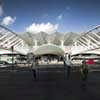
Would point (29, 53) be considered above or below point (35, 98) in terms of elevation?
above

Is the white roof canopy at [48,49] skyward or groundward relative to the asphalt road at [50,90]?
skyward

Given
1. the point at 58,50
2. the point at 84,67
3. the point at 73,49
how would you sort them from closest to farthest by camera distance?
1. the point at 84,67
2. the point at 58,50
3. the point at 73,49

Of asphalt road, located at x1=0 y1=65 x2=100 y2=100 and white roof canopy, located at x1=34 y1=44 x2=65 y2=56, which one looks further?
white roof canopy, located at x1=34 y1=44 x2=65 y2=56

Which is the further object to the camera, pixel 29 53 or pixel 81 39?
pixel 81 39

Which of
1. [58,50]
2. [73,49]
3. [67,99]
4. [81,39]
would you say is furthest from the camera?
[81,39]

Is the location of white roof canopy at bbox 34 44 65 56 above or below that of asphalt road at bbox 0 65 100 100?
above

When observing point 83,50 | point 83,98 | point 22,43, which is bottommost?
point 83,98

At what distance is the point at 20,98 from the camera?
6.38 meters

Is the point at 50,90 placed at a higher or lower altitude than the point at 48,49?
lower

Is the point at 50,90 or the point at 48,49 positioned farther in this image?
the point at 48,49

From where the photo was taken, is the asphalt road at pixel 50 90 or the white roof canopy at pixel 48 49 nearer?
the asphalt road at pixel 50 90

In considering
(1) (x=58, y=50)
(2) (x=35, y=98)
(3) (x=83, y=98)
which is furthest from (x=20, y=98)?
(1) (x=58, y=50)

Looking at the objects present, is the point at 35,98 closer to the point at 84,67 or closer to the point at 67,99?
the point at 67,99

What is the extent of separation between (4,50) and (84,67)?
189 feet
